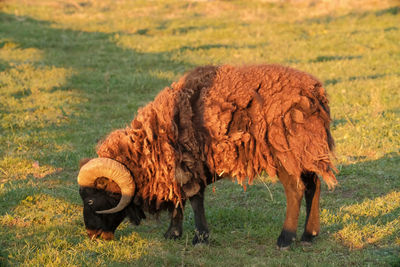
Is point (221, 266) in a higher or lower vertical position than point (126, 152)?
lower

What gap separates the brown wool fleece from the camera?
578 cm

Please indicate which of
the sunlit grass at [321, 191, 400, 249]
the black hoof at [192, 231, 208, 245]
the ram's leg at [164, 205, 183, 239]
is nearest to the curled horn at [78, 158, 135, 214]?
the ram's leg at [164, 205, 183, 239]

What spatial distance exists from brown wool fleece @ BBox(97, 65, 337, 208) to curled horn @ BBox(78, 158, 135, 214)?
0.51ft

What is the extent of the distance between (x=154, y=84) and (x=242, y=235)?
823 cm

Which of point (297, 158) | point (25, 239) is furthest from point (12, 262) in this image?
point (297, 158)

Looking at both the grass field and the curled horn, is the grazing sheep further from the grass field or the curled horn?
the grass field

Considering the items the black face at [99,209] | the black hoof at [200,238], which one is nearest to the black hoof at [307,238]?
the black hoof at [200,238]

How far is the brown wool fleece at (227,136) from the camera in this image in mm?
5777

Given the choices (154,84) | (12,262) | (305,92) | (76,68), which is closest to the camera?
(12,262)

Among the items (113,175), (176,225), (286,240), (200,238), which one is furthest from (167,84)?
(286,240)

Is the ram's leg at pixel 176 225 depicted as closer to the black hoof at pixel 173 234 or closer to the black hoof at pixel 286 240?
the black hoof at pixel 173 234

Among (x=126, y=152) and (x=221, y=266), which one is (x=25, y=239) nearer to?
(x=126, y=152)

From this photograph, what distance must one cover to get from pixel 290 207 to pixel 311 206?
0.34 m

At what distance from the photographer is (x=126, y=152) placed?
587cm
